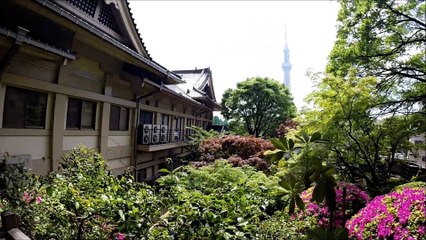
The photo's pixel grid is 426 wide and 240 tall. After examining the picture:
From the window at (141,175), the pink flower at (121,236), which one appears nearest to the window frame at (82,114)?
the window at (141,175)

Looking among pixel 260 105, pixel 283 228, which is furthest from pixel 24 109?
pixel 260 105

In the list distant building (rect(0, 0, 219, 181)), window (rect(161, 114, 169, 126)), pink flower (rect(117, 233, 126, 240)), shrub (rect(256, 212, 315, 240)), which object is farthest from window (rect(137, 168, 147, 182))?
pink flower (rect(117, 233, 126, 240))

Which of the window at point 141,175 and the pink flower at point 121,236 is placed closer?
the pink flower at point 121,236

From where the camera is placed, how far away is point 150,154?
1156cm

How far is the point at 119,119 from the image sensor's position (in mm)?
9133

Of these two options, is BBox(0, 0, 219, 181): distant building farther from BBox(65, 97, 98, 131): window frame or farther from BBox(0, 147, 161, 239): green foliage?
BBox(0, 147, 161, 239): green foliage

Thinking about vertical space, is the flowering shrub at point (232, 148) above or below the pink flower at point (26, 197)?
above

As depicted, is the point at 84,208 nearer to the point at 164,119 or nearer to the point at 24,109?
the point at 24,109

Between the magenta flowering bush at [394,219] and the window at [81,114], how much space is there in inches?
258

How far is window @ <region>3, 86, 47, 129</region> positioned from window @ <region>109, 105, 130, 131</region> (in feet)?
8.91

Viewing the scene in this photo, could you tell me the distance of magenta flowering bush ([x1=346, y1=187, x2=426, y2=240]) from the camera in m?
3.19

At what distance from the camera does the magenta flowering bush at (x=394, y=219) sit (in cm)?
319

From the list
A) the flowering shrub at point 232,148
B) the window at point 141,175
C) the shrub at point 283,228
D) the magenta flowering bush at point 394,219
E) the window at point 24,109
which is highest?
the window at point 24,109

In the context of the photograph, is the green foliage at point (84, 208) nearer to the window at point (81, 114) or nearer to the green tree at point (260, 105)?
the window at point (81, 114)
